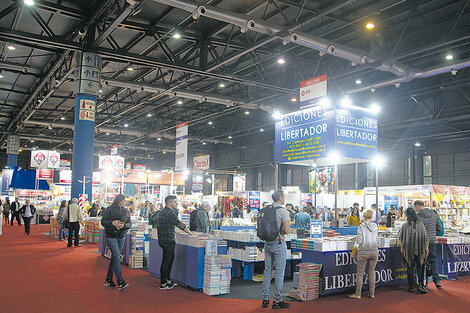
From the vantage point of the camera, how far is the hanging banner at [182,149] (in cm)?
1366

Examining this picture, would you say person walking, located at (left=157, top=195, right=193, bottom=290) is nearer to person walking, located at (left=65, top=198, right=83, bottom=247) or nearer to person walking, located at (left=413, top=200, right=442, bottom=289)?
person walking, located at (left=413, top=200, right=442, bottom=289)

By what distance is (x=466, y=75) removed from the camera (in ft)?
47.6

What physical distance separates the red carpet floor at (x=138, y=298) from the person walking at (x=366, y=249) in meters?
0.23

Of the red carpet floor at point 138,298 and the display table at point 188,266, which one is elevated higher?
the display table at point 188,266

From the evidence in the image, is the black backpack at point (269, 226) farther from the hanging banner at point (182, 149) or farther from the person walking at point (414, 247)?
the hanging banner at point (182, 149)

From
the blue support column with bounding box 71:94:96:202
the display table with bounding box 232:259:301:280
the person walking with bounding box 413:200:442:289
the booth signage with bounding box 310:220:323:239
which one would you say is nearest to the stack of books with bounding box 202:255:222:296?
the display table with bounding box 232:259:301:280

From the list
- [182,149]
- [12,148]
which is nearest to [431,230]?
[182,149]

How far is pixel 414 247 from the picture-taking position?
7.04 m

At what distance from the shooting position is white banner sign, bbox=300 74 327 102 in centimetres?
830

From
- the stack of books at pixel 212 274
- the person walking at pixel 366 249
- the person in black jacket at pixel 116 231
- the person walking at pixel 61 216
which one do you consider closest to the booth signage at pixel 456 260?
the person walking at pixel 366 249

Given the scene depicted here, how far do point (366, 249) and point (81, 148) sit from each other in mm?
9905

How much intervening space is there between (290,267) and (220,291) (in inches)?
90.3

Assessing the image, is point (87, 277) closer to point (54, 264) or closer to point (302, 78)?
point (54, 264)

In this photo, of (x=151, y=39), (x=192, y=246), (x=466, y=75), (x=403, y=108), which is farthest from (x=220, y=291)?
(x=403, y=108)
